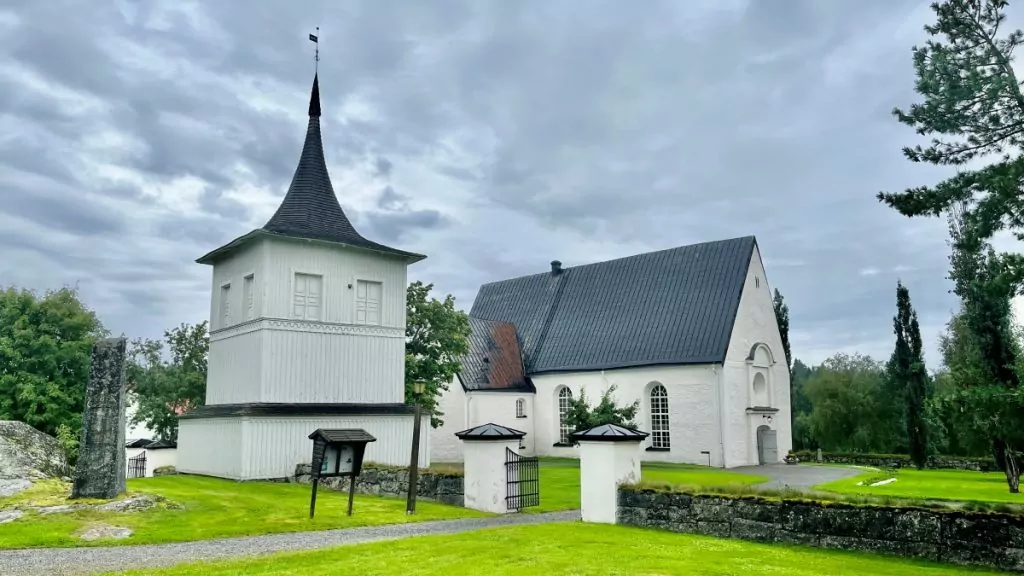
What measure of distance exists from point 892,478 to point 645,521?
16285 mm

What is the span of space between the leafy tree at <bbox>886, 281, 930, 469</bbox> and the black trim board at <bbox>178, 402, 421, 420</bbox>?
900 inches

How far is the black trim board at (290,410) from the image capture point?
811 inches

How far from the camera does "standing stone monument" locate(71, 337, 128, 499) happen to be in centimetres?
1367

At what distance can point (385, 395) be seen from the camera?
23.5 metres

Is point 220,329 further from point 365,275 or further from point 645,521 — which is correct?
point 645,521

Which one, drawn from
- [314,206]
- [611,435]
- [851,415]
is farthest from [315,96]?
[851,415]

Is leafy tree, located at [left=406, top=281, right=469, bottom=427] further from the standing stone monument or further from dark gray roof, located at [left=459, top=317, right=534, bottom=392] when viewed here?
the standing stone monument

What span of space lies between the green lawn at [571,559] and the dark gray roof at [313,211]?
44.9 feet

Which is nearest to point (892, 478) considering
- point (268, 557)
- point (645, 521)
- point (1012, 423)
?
point (1012, 423)

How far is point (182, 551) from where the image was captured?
411 inches

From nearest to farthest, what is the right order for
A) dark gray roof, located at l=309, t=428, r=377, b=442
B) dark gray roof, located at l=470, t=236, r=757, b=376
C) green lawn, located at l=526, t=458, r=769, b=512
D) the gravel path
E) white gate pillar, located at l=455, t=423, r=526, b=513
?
the gravel path < dark gray roof, located at l=309, t=428, r=377, b=442 < green lawn, located at l=526, t=458, r=769, b=512 < white gate pillar, located at l=455, t=423, r=526, b=513 < dark gray roof, located at l=470, t=236, r=757, b=376

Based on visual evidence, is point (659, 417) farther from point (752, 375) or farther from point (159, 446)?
point (159, 446)

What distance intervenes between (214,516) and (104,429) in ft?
8.80

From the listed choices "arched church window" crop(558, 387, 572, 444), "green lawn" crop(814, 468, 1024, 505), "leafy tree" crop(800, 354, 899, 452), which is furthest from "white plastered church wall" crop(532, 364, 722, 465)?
"leafy tree" crop(800, 354, 899, 452)
